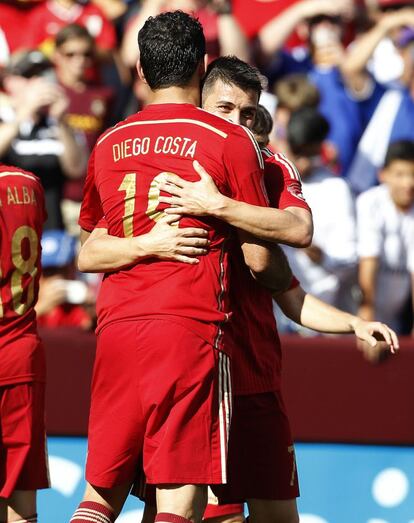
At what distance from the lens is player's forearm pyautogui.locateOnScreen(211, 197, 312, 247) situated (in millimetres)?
3936

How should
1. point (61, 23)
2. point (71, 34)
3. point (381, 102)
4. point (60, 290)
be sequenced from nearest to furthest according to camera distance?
point (60, 290) < point (71, 34) < point (381, 102) < point (61, 23)

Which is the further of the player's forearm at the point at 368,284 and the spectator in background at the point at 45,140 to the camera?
the spectator in background at the point at 45,140

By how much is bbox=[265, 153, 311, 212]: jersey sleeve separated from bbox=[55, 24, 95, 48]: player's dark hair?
3.99 metres

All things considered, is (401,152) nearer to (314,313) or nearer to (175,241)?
(314,313)

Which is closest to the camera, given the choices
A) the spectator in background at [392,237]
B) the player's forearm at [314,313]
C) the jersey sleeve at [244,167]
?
the jersey sleeve at [244,167]

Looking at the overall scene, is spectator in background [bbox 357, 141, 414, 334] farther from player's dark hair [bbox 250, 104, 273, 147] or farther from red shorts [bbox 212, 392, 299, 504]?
red shorts [bbox 212, 392, 299, 504]

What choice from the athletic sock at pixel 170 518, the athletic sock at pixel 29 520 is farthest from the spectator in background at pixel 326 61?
the athletic sock at pixel 170 518

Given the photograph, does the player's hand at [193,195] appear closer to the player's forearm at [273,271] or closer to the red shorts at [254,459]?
the player's forearm at [273,271]

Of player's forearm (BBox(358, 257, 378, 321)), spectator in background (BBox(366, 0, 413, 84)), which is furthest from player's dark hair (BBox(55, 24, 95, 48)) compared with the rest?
player's forearm (BBox(358, 257, 378, 321))

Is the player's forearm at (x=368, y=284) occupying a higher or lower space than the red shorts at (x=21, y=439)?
higher

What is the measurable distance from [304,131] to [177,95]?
3074mm

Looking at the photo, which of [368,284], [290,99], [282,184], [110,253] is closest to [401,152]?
[368,284]

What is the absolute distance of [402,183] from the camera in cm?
704

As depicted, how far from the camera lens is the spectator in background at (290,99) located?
25.3ft
